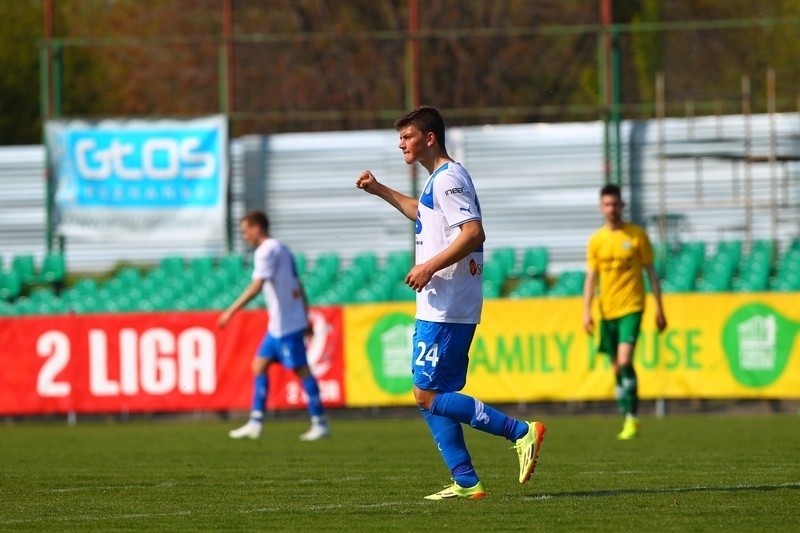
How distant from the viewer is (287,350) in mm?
Result: 14781

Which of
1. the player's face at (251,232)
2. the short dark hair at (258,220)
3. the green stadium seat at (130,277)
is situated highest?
the short dark hair at (258,220)

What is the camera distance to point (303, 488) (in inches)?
369

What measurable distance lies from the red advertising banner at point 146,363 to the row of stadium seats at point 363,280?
10.4 ft

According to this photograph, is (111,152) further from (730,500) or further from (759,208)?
(730,500)

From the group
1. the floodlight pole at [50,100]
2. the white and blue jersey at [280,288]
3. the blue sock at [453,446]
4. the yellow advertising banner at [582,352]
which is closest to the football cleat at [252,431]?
the white and blue jersey at [280,288]

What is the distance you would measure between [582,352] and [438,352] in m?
10.1

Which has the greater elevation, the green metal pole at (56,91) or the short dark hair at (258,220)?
the green metal pole at (56,91)

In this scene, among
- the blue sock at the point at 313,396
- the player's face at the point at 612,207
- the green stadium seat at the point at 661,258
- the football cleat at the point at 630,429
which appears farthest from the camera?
the green stadium seat at the point at 661,258

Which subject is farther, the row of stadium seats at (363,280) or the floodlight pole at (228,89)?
the floodlight pole at (228,89)

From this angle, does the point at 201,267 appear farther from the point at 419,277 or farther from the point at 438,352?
the point at 419,277

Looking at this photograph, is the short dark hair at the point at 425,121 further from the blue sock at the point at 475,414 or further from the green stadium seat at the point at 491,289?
the green stadium seat at the point at 491,289

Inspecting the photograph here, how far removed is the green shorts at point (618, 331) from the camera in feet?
44.8

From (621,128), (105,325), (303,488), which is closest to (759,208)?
(621,128)

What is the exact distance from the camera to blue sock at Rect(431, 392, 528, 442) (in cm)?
827
